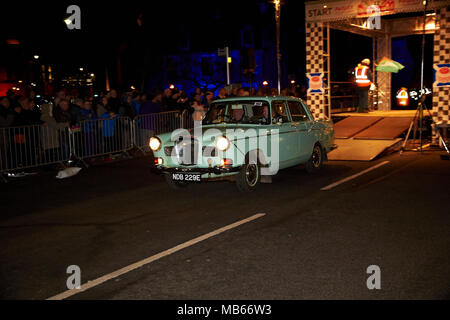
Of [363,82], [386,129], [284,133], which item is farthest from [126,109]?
[363,82]

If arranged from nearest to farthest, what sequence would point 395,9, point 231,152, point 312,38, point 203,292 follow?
point 203,292 → point 231,152 → point 395,9 → point 312,38

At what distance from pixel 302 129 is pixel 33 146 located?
245 inches

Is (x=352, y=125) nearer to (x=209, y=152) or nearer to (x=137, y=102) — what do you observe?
(x=137, y=102)

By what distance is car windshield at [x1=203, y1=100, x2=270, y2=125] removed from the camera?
9.55m

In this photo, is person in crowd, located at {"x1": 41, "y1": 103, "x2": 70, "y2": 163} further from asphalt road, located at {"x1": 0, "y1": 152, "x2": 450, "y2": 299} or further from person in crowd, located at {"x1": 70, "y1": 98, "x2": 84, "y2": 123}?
asphalt road, located at {"x1": 0, "y1": 152, "x2": 450, "y2": 299}

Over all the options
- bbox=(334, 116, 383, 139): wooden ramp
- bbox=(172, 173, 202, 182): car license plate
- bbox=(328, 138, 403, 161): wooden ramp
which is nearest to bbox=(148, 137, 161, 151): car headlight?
bbox=(172, 173, 202, 182): car license plate

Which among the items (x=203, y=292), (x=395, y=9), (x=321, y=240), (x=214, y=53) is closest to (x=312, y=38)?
(x=395, y=9)

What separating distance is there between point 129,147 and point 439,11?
9.84 metres

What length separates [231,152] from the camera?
27.9 ft

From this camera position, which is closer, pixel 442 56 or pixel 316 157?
pixel 316 157

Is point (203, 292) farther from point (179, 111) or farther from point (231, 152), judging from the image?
point (179, 111)

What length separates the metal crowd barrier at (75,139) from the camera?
11273 mm

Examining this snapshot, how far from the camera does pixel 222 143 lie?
8391 millimetres

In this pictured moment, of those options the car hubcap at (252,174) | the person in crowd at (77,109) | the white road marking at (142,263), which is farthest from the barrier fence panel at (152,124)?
the white road marking at (142,263)
